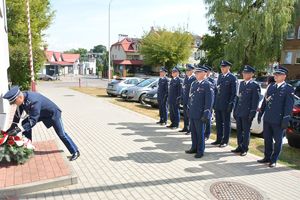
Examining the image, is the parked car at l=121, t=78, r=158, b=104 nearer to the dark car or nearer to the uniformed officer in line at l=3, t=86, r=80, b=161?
the dark car

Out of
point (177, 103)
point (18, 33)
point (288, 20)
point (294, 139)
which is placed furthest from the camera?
point (288, 20)

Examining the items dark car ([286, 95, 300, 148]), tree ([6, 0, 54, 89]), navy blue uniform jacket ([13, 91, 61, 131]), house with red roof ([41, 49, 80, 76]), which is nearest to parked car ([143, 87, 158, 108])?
dark car ([286, 95, 300, 148])

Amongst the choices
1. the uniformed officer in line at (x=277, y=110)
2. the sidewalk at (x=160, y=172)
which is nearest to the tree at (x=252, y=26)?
the sidewalk at (x=160, y=172)

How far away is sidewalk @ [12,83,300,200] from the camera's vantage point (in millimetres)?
5188

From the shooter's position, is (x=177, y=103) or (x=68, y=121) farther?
(x=68, y=121)

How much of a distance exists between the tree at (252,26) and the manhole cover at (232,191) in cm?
2685

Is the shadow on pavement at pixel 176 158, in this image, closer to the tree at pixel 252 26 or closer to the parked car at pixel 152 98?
the parked car at pixel 152 98

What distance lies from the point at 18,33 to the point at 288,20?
24330mm

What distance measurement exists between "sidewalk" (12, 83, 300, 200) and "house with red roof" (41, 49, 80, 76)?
64.9 metres

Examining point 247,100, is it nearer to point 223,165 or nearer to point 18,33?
point 223,165

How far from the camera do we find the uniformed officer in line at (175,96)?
1028 centimetres

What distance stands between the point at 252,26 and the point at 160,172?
88.6ft

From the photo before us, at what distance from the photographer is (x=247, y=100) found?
7.27m

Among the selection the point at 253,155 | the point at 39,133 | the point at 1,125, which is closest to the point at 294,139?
the point at 253,155
